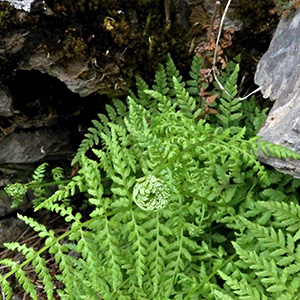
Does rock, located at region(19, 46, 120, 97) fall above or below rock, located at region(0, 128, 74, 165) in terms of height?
above

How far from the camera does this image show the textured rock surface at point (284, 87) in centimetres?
243

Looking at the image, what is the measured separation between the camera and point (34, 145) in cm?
349

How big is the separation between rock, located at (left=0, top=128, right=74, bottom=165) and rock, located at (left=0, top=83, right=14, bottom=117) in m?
0.35

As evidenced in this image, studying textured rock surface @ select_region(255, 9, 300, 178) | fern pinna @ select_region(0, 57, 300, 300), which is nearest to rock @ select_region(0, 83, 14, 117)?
fern pinna @ select_region(0, 57, 300, 300)

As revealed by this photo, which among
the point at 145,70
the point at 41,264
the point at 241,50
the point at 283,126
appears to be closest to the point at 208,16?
the point at 241,50

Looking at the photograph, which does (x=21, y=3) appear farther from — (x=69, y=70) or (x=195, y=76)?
(x=195, y=76)

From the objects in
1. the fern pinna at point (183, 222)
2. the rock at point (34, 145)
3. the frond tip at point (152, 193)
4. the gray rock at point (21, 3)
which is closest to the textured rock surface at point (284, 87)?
the fern pinna at point (183, 222)

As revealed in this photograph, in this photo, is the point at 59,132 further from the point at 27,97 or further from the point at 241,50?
the point at 241,50

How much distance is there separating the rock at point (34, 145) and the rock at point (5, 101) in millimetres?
351

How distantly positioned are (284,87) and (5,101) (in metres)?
1.94

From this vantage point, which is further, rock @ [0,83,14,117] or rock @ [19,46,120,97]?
rock @ [0,83,14,117]

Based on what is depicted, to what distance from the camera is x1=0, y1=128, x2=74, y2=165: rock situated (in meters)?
3.44

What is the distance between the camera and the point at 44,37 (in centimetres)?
284

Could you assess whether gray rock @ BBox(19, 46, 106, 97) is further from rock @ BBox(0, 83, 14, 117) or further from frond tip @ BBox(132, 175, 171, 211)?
frond tip @ BBox(132, 175, 171, 211)
